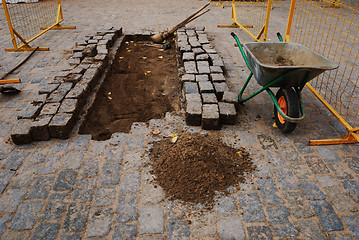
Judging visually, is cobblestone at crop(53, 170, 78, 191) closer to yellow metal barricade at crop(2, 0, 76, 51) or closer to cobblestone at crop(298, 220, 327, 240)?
cobblestone at crop(298, 220, 327, 240)

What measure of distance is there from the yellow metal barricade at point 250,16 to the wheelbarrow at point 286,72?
3161 mm

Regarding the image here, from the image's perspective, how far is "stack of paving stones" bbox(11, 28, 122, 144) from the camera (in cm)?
390

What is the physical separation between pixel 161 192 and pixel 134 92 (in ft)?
9.27

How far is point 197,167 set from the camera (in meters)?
3.33

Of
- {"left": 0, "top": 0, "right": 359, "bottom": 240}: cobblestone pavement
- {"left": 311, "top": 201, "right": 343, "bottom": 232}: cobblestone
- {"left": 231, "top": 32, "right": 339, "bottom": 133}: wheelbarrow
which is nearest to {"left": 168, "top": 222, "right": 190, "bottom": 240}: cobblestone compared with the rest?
{"left": 0, "top": 0, "right": 359, "bottom": 240}: cobblestone pavement

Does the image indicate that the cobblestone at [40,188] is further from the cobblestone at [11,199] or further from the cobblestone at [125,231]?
the cobblestone at [125,231]

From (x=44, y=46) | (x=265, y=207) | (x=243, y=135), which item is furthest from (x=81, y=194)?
(x=44, y=46)

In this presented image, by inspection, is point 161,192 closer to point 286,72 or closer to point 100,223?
point 100,223

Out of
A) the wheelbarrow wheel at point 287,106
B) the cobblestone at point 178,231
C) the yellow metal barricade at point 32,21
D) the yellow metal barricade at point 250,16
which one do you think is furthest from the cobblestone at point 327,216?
the yellow metal barricade at point 32,21

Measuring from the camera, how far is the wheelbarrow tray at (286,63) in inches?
141

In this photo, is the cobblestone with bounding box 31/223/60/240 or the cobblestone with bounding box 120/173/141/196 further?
the cobblestone with bounding box 120/173/141/196

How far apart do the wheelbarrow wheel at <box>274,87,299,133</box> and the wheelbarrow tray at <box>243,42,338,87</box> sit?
13 centimetres

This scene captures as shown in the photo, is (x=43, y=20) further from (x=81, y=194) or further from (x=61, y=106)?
(x=81, y=194)

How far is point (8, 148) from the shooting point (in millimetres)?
3822
